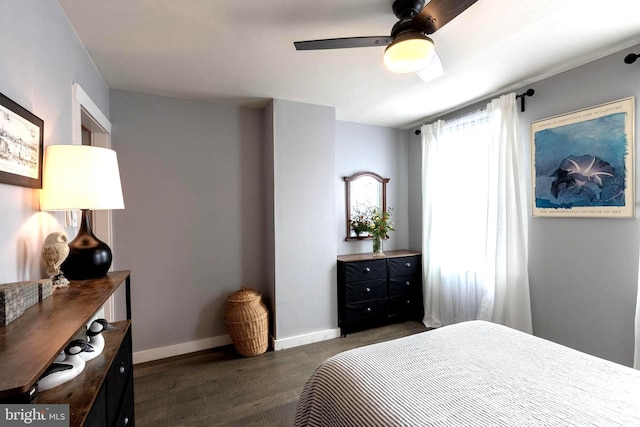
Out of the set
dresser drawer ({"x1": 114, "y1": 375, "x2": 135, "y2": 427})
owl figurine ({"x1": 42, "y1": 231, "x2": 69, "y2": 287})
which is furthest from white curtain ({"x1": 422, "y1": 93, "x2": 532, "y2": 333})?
owl figurine ({"x1": 42, "y1": 231, "x2": 69, "y2": 287})

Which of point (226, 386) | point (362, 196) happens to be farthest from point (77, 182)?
point (362, 196)

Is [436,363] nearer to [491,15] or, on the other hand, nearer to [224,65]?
[491,15]

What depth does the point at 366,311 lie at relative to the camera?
3.16 meters

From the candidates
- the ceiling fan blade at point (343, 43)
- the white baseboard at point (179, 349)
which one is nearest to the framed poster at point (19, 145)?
the ceiling fan blade at point (343, 43)

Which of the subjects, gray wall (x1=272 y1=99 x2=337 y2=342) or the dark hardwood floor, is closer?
the dark hardwood floor

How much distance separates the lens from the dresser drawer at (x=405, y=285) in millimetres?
3313

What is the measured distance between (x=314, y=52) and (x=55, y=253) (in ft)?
6.21

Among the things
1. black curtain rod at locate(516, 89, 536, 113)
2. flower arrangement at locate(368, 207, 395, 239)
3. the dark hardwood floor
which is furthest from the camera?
flower arrangement at locate(368, 207, 395, 239)

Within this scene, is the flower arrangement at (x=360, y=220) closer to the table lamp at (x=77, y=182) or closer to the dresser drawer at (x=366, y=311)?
the dresser drawer at (x=366, y=311)

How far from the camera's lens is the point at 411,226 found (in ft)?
12.8

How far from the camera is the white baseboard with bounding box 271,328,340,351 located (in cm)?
283

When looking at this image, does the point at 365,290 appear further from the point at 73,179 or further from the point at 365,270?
the point at 73,179

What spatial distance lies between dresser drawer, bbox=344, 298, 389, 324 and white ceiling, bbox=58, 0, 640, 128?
2227mm

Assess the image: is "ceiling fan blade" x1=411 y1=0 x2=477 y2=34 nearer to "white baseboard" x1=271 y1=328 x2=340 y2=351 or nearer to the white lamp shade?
the white lamp shade
